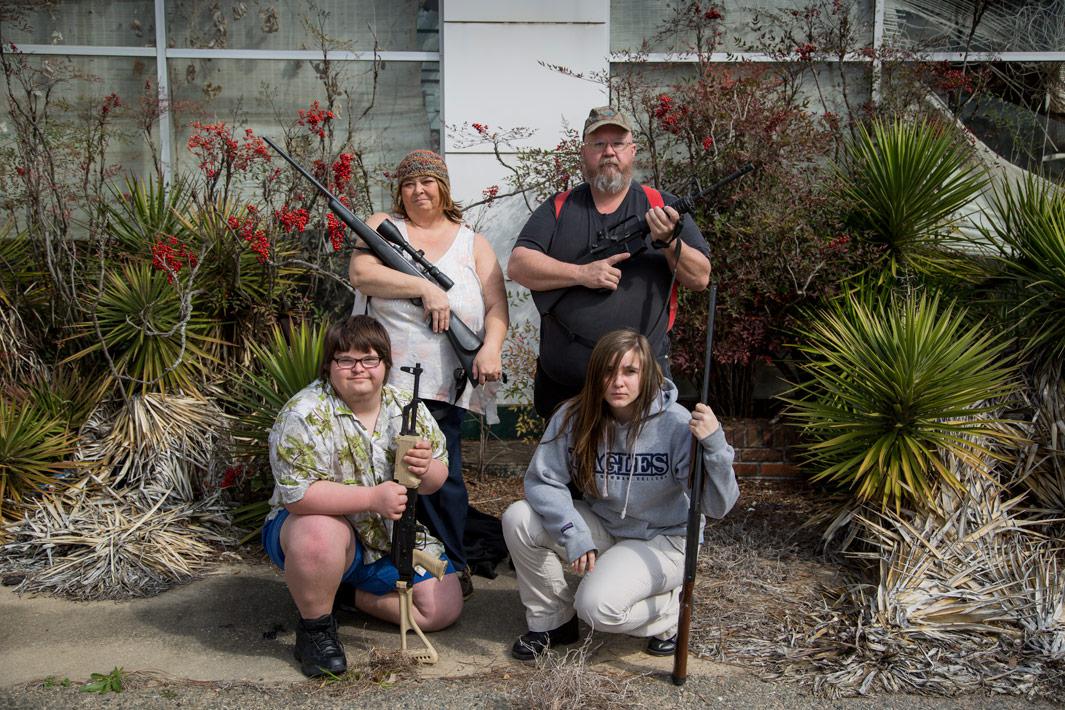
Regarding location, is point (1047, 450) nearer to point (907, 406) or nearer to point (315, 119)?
point (907, 406)

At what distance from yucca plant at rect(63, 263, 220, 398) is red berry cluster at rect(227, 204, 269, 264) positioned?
438 millimetres

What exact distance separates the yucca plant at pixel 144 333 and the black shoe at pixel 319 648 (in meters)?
1.99

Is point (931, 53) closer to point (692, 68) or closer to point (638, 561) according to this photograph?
point (692, 68)

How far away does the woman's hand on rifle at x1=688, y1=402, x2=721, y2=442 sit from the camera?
10.5 feet

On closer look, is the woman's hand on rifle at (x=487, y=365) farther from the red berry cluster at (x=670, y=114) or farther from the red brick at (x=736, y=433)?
the red berry cluster at (x=670, y=114)

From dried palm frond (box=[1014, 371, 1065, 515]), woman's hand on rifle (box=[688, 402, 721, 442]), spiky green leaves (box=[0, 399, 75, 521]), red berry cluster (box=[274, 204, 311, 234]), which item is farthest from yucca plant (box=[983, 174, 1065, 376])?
spiky green leaves (box=[0, 399, 75, 521])

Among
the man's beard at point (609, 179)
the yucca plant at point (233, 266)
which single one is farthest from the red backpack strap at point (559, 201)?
the yucca plant at point (233, 266)

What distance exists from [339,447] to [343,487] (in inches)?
6.9

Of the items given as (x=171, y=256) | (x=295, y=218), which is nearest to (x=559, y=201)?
(x=295, y=218)

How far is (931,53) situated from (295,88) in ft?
13.3

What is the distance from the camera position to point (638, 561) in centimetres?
349

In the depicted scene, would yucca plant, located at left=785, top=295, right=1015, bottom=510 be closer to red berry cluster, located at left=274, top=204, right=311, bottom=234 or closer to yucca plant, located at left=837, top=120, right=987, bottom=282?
yucca plant, located at left=837, top=120, right=987, bottom=282

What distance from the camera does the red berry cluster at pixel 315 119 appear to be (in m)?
Answer: 5.44

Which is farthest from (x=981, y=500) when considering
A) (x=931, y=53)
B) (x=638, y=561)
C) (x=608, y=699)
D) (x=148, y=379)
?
(x=148, y=379)
